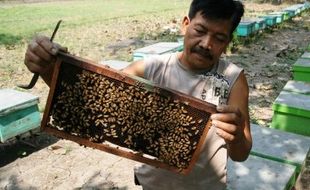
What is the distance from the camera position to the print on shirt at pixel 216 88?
2276mm

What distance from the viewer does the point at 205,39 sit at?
2164 millimetres

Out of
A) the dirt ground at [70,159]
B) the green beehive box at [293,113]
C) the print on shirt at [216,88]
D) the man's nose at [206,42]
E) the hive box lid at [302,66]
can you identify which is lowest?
the dirt ground at [70,159]

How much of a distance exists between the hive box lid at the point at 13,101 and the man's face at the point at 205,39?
11.9ft

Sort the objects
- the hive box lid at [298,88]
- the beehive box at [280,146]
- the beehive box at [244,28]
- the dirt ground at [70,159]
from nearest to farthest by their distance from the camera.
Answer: the beehive box at [280,146], the dirt ground at [70,159], the hive box lid at [298,88], the beehive box at [244,28]

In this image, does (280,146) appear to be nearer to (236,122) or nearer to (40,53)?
(236,122)

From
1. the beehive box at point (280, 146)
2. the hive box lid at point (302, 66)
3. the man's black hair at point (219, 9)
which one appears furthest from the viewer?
the hive box lid at point (302, 66)

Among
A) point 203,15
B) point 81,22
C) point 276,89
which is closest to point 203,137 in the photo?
point 203,15

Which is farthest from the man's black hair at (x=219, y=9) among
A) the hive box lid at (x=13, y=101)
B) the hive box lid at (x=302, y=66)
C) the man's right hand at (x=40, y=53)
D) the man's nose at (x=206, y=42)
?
the hive box lid at (x=302, y=66)

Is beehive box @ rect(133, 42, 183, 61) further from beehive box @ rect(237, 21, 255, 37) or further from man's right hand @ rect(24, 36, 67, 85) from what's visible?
man's right hand @ rect(24, 36, 67, 85)

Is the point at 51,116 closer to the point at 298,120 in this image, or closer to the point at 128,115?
the point at 128,115

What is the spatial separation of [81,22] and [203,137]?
1641 centimetres

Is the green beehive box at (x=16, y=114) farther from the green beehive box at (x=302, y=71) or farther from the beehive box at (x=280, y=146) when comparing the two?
the green beehive box at (x=302, y=71)

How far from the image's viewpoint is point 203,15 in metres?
2.19

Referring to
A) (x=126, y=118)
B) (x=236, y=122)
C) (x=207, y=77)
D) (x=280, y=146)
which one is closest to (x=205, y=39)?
(x=207, y=77)
